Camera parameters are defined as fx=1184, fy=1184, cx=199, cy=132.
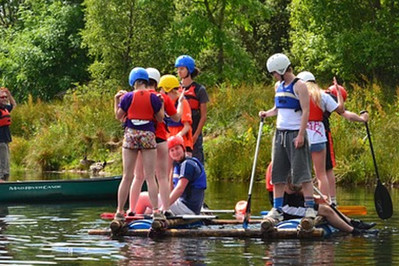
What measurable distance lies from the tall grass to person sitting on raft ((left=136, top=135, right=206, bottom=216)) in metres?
8.33

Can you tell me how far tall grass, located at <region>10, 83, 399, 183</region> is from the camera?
21.3 meters

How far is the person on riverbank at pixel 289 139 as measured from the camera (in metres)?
12.1

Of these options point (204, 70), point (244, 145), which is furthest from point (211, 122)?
point (204, 70)

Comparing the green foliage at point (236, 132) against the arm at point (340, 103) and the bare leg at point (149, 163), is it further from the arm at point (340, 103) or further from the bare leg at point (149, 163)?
the bare leg at point (149, 163)

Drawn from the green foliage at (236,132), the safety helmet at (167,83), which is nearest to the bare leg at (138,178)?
the safety helmet at (167,83)

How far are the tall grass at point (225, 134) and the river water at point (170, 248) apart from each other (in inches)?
262

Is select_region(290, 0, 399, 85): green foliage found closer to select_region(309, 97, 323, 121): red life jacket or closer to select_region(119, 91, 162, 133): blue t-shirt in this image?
select_region(309, 97, 323, 121): red life jacket

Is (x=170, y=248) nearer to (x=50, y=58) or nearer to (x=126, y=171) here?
(x=126, y=171)

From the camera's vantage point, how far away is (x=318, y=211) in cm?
1223

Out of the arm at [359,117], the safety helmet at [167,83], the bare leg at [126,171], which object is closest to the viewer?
the bare leg at [126,171]

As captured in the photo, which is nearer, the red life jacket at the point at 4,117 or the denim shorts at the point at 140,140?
the denim shorts at the point at 140,140

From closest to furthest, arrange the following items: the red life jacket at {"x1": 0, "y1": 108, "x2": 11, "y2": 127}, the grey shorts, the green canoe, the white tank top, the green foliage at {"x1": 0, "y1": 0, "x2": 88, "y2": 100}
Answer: the grey shorts → the white tank top → the green canoe → the red life jacket at {"x1": 0, "y1": 108, "x2": 11, "y2": 127} → the green foliage at {"x1": 0, "y1": 0, "x2": 88, "y2": 100}

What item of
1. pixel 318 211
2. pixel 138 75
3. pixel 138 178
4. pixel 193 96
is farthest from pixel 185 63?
pixel 318 211

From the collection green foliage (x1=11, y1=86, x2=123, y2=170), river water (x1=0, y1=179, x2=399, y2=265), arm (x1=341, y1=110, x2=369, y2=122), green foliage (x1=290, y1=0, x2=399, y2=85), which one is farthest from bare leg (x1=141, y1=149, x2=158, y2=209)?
green foliage (x1=290, y1=0, x2=399, y2=85)
